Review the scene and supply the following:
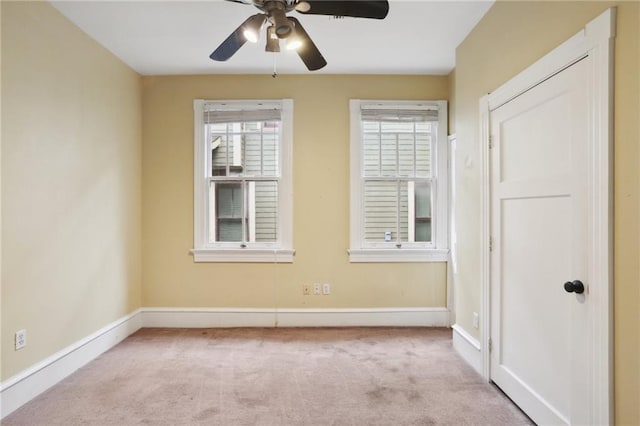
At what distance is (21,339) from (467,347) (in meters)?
3.15

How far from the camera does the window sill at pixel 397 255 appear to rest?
353cm

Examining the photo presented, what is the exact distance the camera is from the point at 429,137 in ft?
11.9

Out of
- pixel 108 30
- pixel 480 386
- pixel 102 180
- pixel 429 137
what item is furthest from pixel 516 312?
pixel 108 30

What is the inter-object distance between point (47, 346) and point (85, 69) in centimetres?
212

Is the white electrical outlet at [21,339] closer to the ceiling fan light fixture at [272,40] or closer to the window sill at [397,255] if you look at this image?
the ceiling fan light fixture at [272,40]

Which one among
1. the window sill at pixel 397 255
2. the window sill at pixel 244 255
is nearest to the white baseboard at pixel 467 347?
the window sill at pixel 397 255

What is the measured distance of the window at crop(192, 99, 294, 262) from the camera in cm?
353

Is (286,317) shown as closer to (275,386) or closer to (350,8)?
(275,386)

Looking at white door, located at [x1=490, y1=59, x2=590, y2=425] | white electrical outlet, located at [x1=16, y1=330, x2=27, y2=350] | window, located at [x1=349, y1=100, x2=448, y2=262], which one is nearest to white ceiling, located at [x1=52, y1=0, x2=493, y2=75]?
window, located at [x1=349, y1=100, x2=448, y2=262]

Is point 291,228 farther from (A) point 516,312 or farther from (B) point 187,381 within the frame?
(A) point 516,312

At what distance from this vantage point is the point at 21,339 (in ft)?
6.92

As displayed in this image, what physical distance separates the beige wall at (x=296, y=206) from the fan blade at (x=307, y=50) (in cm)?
129

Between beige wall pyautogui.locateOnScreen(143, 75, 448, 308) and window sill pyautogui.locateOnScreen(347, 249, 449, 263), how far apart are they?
75mm

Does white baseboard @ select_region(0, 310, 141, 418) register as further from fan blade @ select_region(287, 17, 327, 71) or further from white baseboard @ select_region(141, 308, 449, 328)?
fan blade @ select_region(287, 17, 327, 71)
